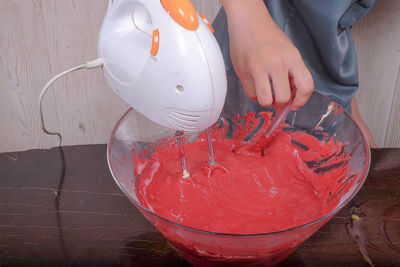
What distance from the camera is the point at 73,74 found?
142 centimetres

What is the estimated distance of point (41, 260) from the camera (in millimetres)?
661

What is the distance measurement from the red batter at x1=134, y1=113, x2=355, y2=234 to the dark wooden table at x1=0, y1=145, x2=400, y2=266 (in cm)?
6

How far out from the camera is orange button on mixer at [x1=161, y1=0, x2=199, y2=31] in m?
0.49

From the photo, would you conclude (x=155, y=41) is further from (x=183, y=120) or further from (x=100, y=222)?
(x=100, y=222)

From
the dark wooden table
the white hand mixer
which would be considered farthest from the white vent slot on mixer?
the dark wooden table

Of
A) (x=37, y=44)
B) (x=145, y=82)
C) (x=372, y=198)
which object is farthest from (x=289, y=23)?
(x=37, y=44)

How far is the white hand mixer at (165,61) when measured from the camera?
1.60 feet

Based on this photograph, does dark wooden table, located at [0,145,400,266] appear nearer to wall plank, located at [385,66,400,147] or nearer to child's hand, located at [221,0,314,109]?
child's hand, located at [221,0,314,109]

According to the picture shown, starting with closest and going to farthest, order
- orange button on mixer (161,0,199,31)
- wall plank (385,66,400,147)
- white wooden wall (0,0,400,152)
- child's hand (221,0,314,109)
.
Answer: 1. orange button on mixer (161,0,199,31)
2. child's hand (221,0,314,109)
3. white wooden wall (0,0,400,152)
4. wall plank (385,66,400,147)

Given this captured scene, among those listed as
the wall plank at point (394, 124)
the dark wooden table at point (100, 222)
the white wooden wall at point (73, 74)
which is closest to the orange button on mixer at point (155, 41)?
the dark wooden table at point (100, 222)

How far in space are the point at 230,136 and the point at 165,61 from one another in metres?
0.40

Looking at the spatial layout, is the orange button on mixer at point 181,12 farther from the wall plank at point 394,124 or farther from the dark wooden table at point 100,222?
the wall plank at point 394,124

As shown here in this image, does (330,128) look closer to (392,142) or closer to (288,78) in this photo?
(288,78)

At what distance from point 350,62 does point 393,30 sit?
0.34 metres
